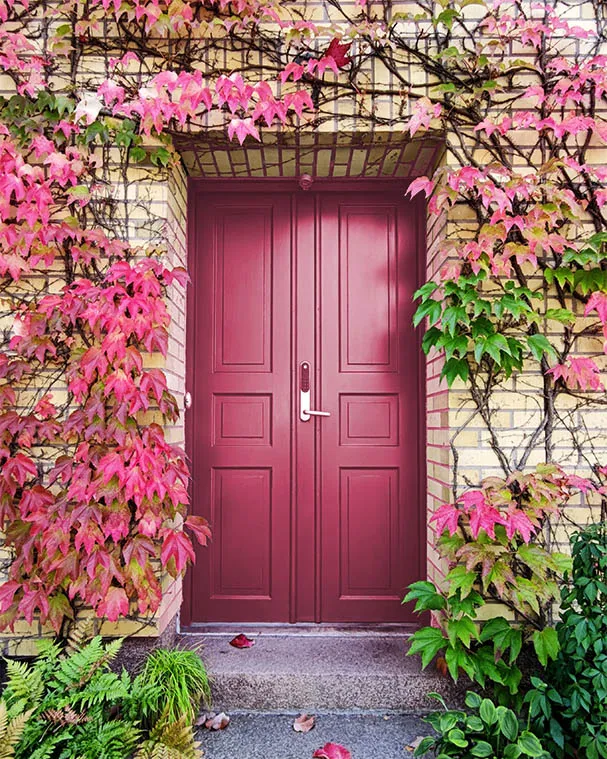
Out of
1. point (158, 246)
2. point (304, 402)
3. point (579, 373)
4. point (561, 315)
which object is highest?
point (158, 246)

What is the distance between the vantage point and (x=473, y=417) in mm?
2293

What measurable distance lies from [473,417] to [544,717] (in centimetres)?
105

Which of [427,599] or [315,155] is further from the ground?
[315,155]

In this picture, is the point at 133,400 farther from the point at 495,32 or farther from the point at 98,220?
the point at 495,32

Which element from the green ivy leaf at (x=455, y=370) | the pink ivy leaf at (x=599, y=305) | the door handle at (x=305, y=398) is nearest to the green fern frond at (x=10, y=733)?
the door handle at (x=305, y=398)

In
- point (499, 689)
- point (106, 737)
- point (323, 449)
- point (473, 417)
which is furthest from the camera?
point (323, 449)

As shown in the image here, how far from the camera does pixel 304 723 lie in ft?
7.00

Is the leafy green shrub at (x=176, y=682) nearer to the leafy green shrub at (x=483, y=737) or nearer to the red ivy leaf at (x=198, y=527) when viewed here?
the red ivy leaf at (x=198, y=527)

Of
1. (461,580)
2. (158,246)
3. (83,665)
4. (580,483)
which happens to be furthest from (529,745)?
(158,246)

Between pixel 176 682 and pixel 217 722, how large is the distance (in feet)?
0.77

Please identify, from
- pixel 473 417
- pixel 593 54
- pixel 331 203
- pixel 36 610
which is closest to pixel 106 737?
pixel 36 610

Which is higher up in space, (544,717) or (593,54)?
(593,54)

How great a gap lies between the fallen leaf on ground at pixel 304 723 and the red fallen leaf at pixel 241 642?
1.28ft

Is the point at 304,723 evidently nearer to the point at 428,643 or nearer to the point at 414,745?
the point at 414,745
